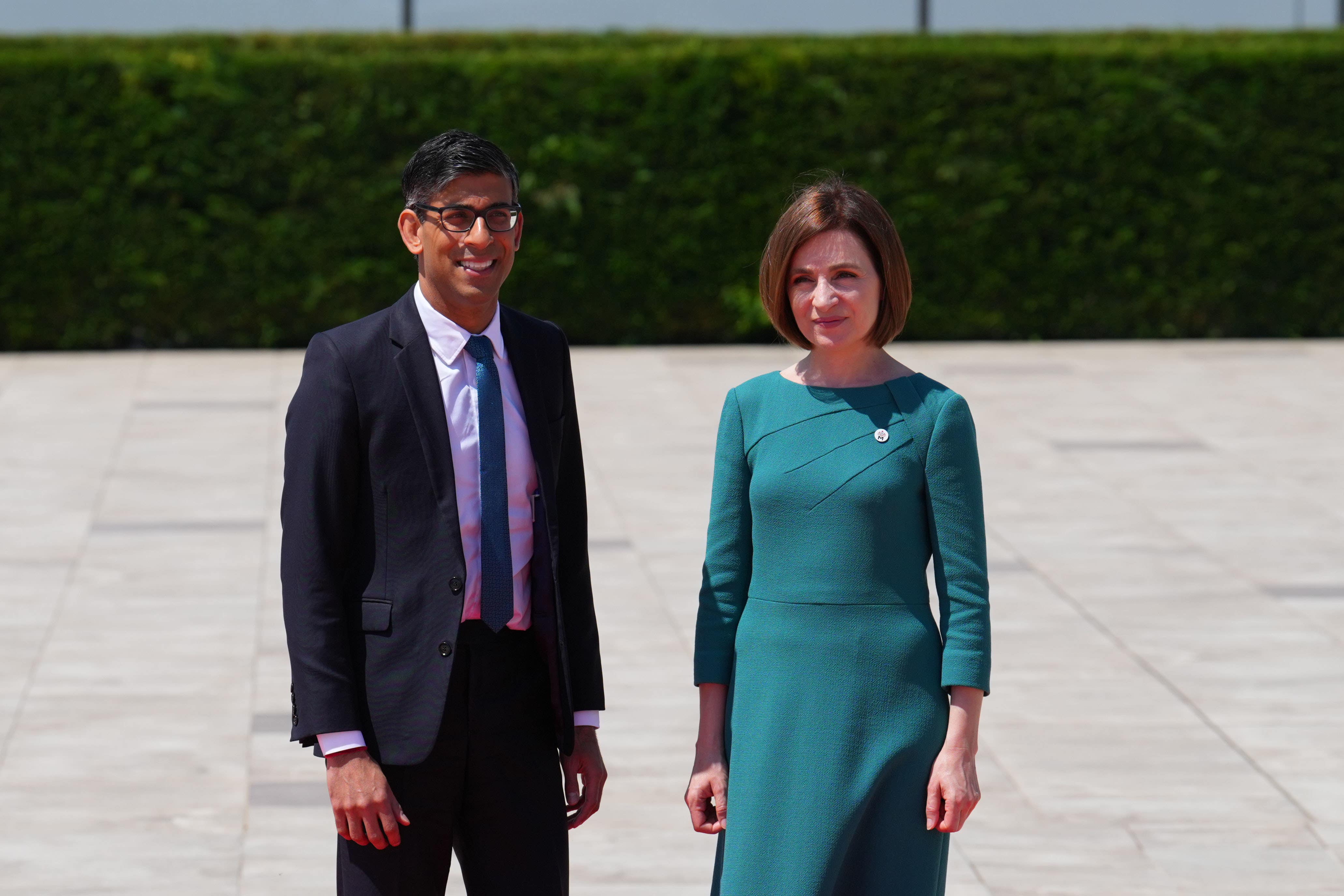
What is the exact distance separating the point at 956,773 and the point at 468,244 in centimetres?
117

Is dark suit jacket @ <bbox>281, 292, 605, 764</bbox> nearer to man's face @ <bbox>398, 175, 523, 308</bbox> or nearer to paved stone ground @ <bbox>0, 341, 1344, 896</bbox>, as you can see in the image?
man's face @ <bbox>398, 175, 523, 308</bbox>

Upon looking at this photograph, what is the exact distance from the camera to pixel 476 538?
2.95m

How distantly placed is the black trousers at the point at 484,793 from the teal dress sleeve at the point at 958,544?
70cm

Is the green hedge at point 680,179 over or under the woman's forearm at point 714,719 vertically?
over

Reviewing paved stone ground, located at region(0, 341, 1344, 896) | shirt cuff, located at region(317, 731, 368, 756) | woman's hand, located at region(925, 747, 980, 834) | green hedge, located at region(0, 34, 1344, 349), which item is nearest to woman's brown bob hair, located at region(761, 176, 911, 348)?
woman's hand, located at region(925, 747, 980, 834)

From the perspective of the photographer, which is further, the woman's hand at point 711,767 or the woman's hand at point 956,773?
the woman's hand at point 711,767

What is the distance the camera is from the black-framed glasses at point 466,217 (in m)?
2.88

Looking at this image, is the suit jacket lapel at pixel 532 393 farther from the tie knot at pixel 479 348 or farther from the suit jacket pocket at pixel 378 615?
the suit jacket pocket at pixel 378 615

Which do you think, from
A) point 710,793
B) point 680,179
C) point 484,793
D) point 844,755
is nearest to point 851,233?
point 844,755

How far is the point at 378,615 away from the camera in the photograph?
2.91 meters

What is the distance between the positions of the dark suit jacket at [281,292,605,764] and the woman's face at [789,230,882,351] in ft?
2.08

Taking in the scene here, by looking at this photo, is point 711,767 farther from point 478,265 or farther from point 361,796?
point 478,265

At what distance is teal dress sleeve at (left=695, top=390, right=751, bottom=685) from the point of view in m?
2.99

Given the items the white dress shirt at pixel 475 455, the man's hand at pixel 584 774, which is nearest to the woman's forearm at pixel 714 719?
the man's hand at pixel 584 774
